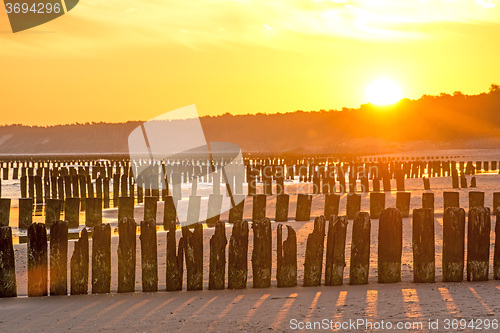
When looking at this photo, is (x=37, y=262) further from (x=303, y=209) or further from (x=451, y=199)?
(x=451, y=199)

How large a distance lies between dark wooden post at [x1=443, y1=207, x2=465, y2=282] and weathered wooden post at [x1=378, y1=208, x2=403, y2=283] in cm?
50

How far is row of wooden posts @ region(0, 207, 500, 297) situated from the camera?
23.9 feet

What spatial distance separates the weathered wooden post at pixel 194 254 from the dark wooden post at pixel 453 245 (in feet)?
8.99

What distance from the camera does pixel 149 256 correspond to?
24.1 feet

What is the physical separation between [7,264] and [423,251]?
4690 mm

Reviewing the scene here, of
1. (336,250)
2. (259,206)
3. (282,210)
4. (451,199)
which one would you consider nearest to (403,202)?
(451,199)

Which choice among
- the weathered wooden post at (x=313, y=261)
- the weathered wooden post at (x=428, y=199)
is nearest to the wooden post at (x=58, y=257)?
the weathered wooden post at (x=313, y=261)

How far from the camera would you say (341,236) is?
23.5 feet

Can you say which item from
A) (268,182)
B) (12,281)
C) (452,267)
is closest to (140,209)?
(268,182)

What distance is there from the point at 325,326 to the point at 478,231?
259 cm

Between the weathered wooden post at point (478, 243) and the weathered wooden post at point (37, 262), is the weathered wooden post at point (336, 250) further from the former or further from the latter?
the weathered wooden post at point (37, 262)

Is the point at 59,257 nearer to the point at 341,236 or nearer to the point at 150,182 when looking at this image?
the point at 341,236

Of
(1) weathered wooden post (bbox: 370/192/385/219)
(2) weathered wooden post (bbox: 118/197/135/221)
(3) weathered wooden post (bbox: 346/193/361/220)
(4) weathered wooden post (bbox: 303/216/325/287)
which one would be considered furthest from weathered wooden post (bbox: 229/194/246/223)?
(4) weathered wooden post (bbox: 303/216/325/287)

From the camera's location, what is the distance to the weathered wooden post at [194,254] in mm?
7270
